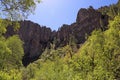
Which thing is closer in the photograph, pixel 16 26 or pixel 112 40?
pixel 16 26

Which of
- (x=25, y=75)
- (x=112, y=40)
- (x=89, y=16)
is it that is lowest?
(x=25, y=75)

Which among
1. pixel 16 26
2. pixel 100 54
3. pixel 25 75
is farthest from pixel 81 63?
pixel 25 75

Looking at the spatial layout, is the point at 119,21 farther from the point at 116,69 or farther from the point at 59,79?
the point at 59,79

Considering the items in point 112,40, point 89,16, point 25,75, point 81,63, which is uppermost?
point 89,16

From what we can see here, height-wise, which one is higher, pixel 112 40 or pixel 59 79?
pixel 112 40

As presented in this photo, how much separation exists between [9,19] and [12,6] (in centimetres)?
65

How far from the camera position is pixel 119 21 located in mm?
38875

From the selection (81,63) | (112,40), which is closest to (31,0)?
(112,40)

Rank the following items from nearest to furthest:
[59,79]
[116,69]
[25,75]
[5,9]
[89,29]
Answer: [5,9], [116,69], [59,79], [25,75], [89,29]

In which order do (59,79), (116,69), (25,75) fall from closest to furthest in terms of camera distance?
(116,69) → (59,79) → (25,75)

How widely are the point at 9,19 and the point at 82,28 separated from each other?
582ft

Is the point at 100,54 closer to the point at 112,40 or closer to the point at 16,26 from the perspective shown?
the point at 112,40

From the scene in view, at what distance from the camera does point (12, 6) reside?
14586 mm

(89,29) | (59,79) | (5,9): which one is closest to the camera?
(5,9)
